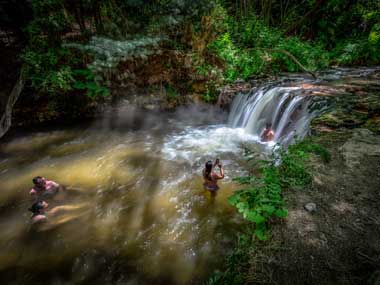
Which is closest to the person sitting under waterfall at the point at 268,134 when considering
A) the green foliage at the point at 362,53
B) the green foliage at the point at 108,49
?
the green foliage at the point at 108,49

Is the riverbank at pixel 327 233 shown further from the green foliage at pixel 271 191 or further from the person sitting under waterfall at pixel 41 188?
the person sitting under waterfall at pixel 41 188

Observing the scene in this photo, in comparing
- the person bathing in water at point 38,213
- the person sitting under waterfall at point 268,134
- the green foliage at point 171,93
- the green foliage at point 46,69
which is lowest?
the person bathing in water at point 38,213

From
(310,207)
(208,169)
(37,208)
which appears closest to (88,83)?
(37,208)

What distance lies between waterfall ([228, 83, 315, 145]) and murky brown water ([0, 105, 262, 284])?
2.49ft

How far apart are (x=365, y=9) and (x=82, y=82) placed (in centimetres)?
1639

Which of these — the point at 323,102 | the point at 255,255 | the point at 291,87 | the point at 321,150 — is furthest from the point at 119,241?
the point at 291,87

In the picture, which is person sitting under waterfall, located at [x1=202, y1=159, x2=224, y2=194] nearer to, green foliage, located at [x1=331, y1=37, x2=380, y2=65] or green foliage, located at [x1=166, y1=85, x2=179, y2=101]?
green foliage, located at [x1=166, y1=85, x2=179, y2=101]

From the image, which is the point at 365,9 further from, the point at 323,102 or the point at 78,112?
the point at 78,112

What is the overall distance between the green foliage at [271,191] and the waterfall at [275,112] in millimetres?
2705

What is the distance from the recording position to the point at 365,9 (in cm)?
1399

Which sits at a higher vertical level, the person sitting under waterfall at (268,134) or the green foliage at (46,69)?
the green foliage at (46,69)

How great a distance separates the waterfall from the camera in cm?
674

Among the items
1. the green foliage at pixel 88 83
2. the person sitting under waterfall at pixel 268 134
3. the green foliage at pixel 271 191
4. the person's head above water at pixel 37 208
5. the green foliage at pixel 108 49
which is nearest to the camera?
the green foliage at pixel 271 191

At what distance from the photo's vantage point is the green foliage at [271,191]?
2309 mm
